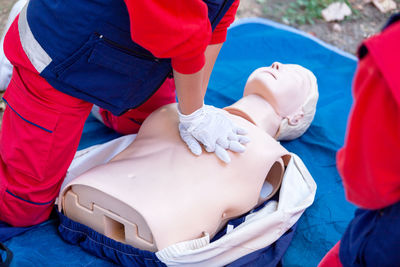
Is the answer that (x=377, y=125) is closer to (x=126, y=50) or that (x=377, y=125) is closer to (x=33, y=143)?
(x=126, y=50)

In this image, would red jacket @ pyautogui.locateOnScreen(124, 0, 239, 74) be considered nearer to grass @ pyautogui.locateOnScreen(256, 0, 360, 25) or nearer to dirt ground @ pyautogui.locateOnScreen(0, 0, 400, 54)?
dirt ground @ pyautogui.locateOnScreen(0, 0, 400, 54)

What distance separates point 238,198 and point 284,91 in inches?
22.9

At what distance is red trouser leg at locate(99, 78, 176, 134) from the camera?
1788mm

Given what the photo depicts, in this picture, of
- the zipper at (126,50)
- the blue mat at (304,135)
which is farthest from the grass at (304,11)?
the zipper at (126,50)

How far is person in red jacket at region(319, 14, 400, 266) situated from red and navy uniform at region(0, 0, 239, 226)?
48 cm

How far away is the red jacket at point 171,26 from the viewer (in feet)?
3.46

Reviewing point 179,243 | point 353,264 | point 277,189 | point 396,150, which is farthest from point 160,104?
point 396,150

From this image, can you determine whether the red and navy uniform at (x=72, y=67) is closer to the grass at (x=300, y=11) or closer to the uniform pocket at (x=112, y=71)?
the uniform pocket at (x=112, y=71)

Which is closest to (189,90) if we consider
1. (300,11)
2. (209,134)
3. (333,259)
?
(209,134)

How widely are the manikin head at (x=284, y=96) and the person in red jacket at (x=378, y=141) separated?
871mm

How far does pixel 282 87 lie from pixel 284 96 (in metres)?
0.04

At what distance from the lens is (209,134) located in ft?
4.64

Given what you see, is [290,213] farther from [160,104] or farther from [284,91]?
[160,104]

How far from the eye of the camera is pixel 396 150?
0.75 metres
